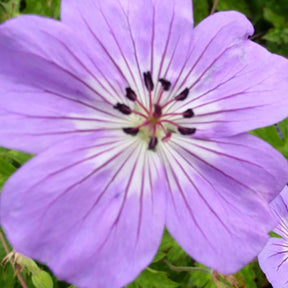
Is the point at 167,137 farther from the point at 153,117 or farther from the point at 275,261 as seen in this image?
the point at 275,261

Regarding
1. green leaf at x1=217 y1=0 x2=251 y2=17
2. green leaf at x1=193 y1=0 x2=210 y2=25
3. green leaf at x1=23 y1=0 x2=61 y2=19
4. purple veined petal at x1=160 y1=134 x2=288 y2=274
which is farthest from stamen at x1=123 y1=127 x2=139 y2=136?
green leaf at x1=217 y1=0 x2=251 y2=17

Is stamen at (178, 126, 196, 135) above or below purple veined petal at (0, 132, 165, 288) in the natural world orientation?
above

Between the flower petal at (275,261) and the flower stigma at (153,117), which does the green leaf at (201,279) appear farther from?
the flower stigma at (153,117)

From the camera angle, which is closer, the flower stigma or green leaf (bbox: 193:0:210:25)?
the flower stigma

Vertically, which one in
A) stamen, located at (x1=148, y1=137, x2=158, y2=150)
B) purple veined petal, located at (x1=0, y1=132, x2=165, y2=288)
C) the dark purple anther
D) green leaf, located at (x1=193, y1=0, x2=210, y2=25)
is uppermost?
green leaf, located at (x1=193, y1=0, x2=210, y2=25)

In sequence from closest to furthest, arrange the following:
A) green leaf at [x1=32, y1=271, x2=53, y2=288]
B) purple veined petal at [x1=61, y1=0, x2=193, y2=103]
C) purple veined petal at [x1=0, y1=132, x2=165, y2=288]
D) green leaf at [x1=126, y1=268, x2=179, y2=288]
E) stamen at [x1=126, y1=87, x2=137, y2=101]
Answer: purple veined petal at [x1=0, y1=132, x2=165, y2=288], purple veined petal at [x1=61, y1=0, x2=193, y2=103], stamen at [x1=126, y1=87, x2=137, y2=101], green leaf at [x1=32, y1=271, x2=53, y2=288], green leaf at [x1=126, y1=268, x2=179, y2=288]

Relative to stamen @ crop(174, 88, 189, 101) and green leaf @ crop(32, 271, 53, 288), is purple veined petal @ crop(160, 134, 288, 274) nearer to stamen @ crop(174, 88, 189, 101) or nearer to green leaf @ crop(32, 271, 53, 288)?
A: stamen @ crop(174, 88, 189, 101)

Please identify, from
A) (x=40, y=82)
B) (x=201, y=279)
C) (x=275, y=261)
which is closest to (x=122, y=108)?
(x=40, y=82)

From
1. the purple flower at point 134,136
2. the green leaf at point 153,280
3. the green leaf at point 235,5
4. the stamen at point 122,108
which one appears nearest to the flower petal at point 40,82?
the purple flower at point 134,136
